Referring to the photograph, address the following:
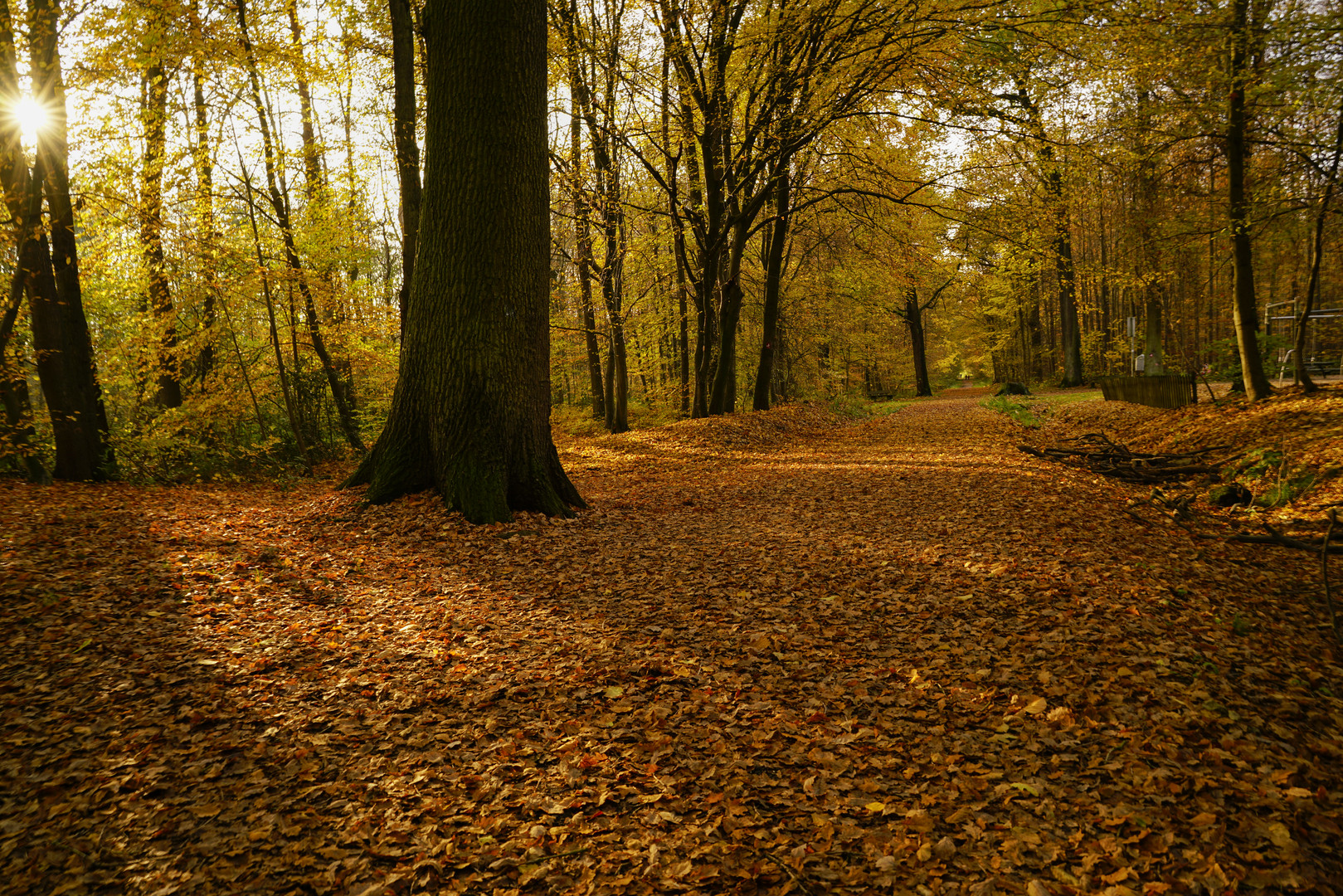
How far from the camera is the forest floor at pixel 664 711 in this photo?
221cm

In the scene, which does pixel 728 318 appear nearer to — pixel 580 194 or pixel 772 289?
pixel 772 289

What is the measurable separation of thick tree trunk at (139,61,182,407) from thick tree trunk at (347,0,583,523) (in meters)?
7.34

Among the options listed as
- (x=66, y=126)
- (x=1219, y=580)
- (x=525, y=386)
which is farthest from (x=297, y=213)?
(x=1219, y=580)

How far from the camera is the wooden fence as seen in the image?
1174 centimetres

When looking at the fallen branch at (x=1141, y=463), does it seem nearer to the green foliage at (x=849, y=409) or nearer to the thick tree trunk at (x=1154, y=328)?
the green foliage at (x=849, y=409)

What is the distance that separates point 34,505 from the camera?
671 centimetres

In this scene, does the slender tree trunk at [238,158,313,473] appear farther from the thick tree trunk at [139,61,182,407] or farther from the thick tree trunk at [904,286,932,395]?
the thick tree trunk at [904,286,932,395]

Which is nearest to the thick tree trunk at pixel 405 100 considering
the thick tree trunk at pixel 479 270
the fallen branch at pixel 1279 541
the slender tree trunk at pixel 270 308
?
the slender tree trunk at pixel 270 308

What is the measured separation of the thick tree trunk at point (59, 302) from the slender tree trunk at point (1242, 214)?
54.6 ft

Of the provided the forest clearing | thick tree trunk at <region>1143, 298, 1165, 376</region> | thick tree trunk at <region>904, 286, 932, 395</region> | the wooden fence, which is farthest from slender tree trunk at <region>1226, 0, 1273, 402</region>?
thick tree trunk at <region>904, 286, 932, 395</region>

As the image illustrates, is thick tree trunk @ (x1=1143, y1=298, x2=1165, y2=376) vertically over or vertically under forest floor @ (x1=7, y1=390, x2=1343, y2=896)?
over

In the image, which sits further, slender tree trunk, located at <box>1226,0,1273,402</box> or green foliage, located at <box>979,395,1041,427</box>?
green foliage, located at <box>979,395,1041,427</box>

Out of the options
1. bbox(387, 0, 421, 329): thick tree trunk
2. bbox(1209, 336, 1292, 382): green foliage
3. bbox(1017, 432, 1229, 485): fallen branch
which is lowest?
bbox(1017, 432, 1229, 485): fallen branch

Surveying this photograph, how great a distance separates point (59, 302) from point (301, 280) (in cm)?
357
